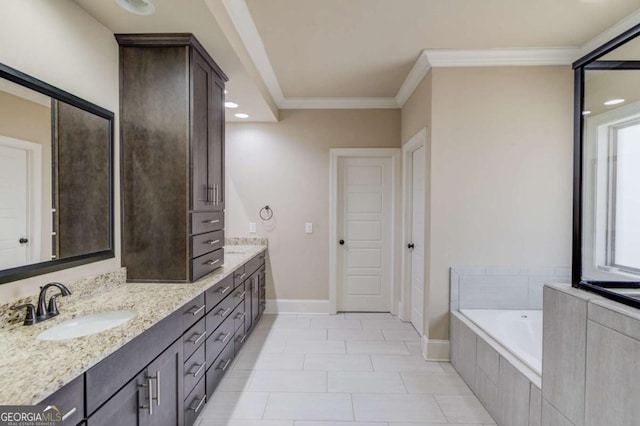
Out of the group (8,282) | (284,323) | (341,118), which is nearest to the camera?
Answer: (8,282)

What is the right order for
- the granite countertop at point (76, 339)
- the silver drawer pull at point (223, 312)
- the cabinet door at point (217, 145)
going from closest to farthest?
the granite countertop at point (76, 339) → the silver drawer pull at point (223, 312) → the cabinet door at point (217, 145)

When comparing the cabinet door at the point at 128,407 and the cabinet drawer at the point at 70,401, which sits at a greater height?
the cabinet drawer at the point at 70,401

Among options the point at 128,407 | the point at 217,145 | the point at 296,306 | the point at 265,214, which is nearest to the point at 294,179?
the point at 265,214

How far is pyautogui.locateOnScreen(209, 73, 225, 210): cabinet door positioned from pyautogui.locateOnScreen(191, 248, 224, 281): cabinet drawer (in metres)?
0.38

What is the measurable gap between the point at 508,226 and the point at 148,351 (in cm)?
275

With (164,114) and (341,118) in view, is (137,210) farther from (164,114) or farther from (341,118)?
(341,118)

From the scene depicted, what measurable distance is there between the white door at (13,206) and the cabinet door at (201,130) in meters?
0.83

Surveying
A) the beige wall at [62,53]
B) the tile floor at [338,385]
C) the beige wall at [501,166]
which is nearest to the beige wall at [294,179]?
the tile floor at [338,385]

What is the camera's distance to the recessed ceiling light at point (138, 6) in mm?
1671

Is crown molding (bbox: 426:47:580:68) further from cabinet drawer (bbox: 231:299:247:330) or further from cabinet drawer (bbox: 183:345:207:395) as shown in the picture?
cabinet drawer (bbox: 183:345:207:395)

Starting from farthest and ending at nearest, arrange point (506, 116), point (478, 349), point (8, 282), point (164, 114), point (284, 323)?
point (284, 323) → point (506, 116) → point (478, 349) → point (164, 114) → point (8, 282)

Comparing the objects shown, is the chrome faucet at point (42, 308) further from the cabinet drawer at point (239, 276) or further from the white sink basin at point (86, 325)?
the cabinet drawer at point (239, 276)

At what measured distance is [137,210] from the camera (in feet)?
6.70

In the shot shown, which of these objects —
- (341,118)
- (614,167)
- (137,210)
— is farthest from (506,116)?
(137,210)
